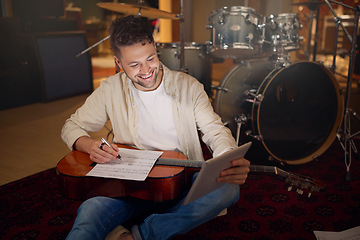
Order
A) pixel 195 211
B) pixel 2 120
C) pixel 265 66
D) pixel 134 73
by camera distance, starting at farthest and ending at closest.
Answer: pixel 2 120 → pixel 265 66 → pixel 134 73 → pixel 195 211

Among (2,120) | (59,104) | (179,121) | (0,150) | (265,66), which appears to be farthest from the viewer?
(59,104)

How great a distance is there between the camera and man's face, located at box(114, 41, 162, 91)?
138cm

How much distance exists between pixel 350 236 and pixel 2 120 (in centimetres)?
331

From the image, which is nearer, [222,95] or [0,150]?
[222,95]

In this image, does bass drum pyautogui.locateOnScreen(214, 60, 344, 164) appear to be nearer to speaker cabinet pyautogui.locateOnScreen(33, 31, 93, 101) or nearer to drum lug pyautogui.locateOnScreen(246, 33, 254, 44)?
drum lug pyautogui.locateOnScreen(246, 33, 254, 44)

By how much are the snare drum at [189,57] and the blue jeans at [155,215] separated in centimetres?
152

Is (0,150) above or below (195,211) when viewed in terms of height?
below

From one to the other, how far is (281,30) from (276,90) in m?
0.56

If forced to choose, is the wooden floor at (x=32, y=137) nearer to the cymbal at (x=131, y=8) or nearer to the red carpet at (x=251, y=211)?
the red carpet at (x=251, y=211)

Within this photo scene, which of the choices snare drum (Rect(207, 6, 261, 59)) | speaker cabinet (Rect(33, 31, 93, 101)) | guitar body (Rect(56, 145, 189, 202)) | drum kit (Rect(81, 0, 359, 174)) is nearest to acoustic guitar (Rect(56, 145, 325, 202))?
guitar body (Rect(56, 145, 189, 202))

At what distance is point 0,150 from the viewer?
261 cm

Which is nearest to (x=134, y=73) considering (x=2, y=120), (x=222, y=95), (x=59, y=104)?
A: (x=222, y=95)

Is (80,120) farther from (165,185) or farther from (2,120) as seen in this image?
(2,120)

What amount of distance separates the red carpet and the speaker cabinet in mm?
2287
